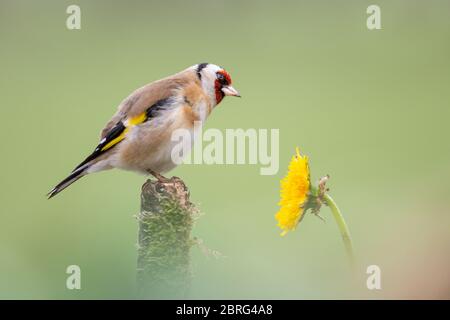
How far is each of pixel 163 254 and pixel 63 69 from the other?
14.4 feet

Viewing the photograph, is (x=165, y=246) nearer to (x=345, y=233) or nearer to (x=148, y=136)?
(x=345, y=233)

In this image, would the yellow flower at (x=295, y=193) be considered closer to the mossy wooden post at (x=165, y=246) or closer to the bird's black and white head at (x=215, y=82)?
the mossy wooden post at (x=165, y=246)

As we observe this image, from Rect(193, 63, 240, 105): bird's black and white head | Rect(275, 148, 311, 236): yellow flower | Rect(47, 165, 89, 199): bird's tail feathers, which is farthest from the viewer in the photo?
Rect(193, 63, 240, 105): bird's black and white head

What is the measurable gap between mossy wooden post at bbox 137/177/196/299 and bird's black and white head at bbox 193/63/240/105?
1.26m

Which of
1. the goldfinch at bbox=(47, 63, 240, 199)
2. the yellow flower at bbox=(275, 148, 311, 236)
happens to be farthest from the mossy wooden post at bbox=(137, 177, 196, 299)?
the goldfinch at bbox=(47, 63, 240, 199)

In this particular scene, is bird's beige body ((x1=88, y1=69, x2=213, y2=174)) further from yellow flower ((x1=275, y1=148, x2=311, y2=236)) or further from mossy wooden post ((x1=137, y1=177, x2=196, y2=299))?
yellow flower ((x1=275, y1=148, x2=311, y2=236))

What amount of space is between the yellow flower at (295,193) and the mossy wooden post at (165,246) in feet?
1.22

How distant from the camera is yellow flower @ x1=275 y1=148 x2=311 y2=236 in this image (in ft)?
10.6

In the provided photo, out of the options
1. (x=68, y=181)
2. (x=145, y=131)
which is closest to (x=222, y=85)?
(x=145, y=131)

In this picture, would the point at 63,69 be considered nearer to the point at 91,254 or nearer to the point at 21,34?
the point at 21,34

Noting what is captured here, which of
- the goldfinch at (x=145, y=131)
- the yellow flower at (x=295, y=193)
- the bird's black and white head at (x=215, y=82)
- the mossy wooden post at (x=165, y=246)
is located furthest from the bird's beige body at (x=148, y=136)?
the yellow flower at (x=295, y=193)

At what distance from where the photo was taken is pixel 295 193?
10.6 ft

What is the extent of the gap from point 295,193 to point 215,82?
1.33 meters

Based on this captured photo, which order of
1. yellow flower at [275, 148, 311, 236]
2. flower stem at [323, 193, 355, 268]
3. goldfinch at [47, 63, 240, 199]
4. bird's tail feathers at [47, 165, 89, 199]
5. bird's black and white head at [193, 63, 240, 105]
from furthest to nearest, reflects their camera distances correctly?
bird's black and white head at [193, 63, 240, 105], goldfinch at [47, 63, 240, 199], bird's tail feathers at [47, 165, 89, 199], yellow flower at [275, 148, 311, 236], flower stem at [323, 193, 355, 268]
